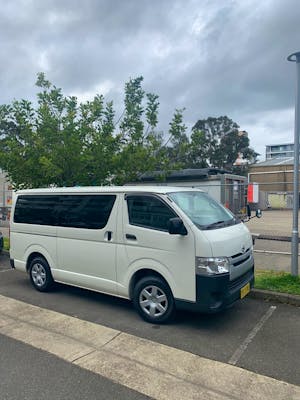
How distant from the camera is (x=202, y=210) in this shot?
469 cm

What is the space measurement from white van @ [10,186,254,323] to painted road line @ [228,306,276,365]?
0.44 metres

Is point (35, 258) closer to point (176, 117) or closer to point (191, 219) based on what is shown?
point (191, 219)

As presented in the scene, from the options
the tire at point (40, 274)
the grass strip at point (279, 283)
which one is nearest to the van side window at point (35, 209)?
the tire at point (40, 274)

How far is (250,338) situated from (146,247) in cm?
172

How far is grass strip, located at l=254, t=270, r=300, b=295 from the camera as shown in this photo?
5.38m

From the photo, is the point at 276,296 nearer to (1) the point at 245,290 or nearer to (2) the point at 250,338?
(1) the point at 245,290

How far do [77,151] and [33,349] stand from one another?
4720 mm

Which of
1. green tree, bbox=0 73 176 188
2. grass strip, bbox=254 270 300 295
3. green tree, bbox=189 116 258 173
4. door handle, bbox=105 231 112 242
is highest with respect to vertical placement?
green tree, bbox=189 116 258 173

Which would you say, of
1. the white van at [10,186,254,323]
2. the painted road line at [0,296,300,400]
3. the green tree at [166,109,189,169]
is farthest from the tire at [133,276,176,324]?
the green tree at [166,109,189,169]

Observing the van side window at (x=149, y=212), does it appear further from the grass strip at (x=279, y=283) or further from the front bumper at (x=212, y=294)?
the grass strip at (x=279, y=283)

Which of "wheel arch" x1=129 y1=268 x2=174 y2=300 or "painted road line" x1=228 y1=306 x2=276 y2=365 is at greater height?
"wheel arch" x1=129 y1=268 x2=174 y2=300

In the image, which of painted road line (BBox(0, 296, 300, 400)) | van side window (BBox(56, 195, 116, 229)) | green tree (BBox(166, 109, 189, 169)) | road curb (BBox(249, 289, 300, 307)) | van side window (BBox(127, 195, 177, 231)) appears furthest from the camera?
green tree (BBox(166, 109, 189, 169))

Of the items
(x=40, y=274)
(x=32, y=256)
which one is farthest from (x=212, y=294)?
(x=32, y=256)

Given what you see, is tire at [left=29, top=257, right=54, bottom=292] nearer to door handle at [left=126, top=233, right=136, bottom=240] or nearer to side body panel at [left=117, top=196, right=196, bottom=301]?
side body panel at [left=117, top=196, right=196, bottom=301]
